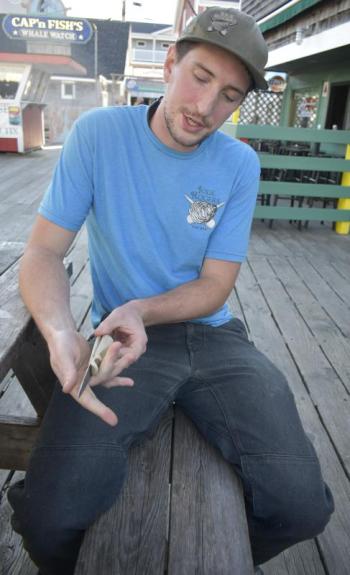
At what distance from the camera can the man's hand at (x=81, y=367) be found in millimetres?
1146

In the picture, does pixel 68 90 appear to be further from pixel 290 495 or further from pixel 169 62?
pixel 290 495

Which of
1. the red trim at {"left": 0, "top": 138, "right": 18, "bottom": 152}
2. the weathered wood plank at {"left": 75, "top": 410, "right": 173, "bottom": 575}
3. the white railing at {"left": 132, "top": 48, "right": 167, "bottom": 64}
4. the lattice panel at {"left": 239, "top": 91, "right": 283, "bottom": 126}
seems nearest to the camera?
the weathered wood plank at {"left": 75, "top": 410, "right": 173, "bottom": 575}

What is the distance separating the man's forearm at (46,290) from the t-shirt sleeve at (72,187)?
12 cm

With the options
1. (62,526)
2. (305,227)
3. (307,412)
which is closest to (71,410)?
(62,526)

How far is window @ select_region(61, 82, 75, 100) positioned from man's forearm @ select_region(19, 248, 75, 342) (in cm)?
2717

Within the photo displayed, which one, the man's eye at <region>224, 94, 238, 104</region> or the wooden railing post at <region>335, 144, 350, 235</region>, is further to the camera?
the wooden railing post at <region>335, 144, 350, 235</region>

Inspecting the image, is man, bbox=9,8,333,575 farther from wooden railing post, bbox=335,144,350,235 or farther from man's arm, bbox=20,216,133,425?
wooden railing post, bbox=335,144,350,235

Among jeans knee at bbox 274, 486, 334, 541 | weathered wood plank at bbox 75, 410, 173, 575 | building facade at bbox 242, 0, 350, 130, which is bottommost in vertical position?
jeans knee at bbox 274, 486, 334, 541

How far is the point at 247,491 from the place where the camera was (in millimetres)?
1308

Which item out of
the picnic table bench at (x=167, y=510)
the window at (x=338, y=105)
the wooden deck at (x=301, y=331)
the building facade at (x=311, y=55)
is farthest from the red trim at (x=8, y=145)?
the picnic table bench at (x=167, y=510)

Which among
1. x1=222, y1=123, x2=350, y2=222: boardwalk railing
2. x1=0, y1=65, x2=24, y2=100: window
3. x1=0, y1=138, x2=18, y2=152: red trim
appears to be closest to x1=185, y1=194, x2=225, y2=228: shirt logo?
x1=222, y1=123, x2=350, y2=222: boardwalk railing

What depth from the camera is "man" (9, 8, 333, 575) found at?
1209mm

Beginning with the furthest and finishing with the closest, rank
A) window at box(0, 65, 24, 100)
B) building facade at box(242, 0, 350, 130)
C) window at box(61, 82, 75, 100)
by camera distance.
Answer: window at box(61, 82, 75, 100) < window at box(0, 65, 24, 100) < building facade at box(242, 0, 350, 130)

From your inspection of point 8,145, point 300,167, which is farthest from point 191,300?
point 8,145
